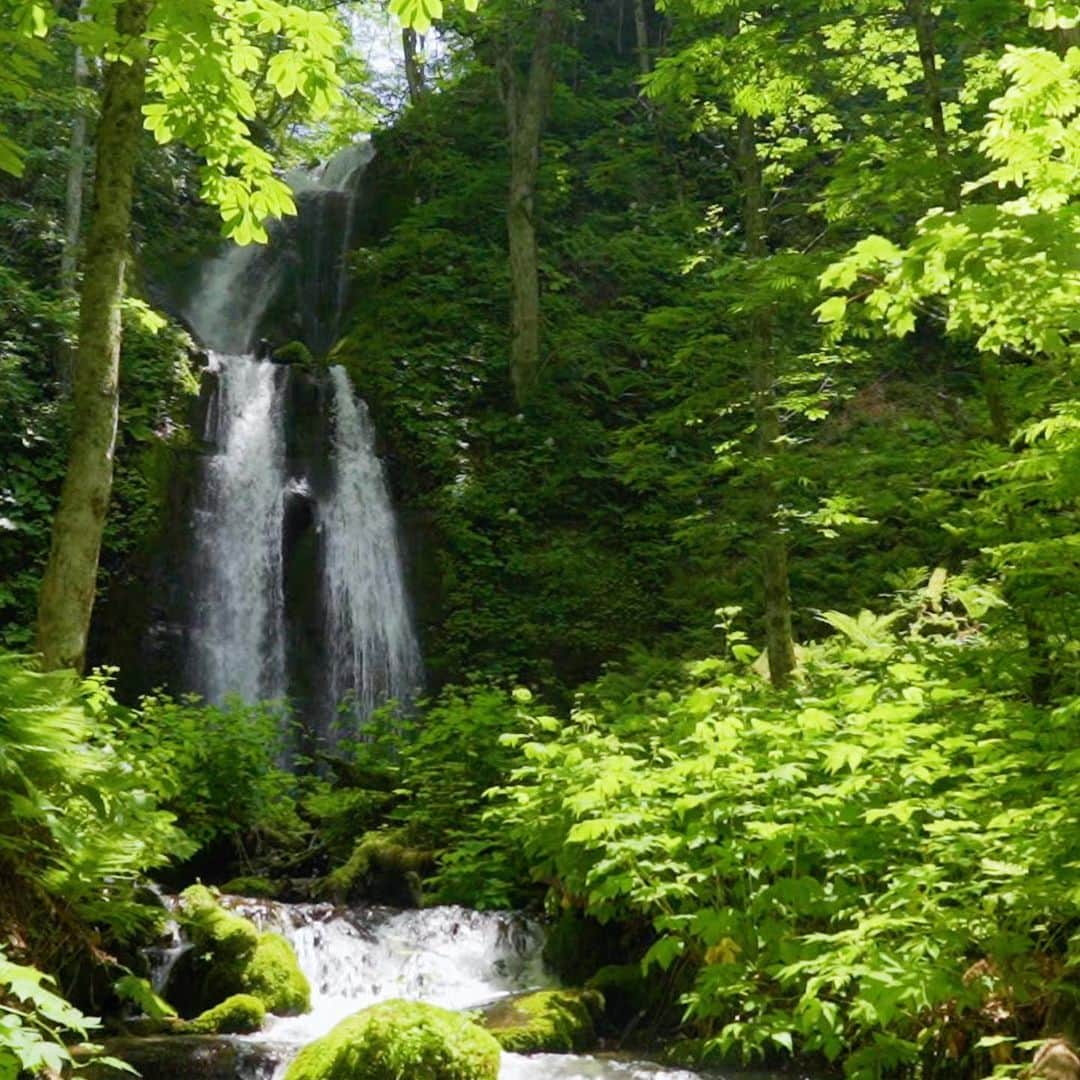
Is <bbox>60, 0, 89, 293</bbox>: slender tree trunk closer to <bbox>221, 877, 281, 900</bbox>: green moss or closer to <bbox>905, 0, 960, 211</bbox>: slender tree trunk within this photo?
<bbox>221, 877, 281, 900</bbox>: green moss

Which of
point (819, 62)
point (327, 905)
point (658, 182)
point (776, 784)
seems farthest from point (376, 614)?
point (658, 182)

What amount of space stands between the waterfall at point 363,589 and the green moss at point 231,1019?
7.07 m

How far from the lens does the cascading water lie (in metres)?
13.1

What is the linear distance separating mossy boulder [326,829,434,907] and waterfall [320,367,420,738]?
4166mm

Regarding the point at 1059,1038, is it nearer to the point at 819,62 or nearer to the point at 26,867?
the point at 26,867

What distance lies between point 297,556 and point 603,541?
166 inches

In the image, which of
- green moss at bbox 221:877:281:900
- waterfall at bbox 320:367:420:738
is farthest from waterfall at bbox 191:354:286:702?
green moss at bbox 221:877:281:900

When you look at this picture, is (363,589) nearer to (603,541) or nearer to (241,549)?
(241,549)

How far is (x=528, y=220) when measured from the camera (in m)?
16.9

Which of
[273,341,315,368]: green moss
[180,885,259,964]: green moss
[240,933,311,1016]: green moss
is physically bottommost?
[240,933,311,1016]: green moss

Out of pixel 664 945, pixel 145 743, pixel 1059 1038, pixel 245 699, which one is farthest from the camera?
pixel 245 699

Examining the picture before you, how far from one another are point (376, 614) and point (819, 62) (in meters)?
8.29

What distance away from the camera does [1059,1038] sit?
3.81 meters

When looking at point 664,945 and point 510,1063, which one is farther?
point 510,1063
